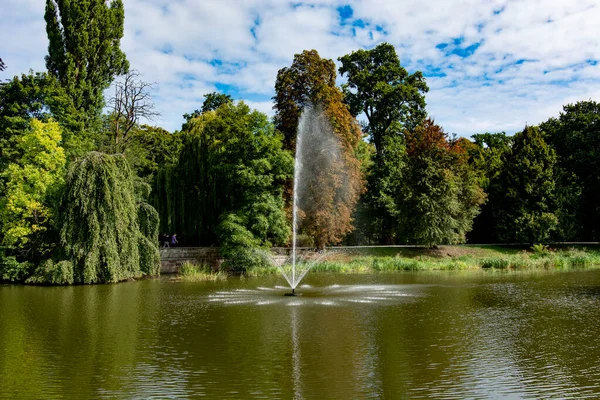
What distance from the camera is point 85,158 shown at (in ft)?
77.6

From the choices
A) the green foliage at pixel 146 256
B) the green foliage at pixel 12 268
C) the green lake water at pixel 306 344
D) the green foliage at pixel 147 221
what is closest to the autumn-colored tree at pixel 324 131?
the green foliage at pixel 147 221

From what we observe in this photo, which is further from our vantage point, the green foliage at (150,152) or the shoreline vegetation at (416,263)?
the green foliage at (150,152)

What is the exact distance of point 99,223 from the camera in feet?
75.0

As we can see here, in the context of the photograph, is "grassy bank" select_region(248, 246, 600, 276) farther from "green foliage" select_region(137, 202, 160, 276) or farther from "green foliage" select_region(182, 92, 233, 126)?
"green foliage" select_region(182, 92, 233, 126)

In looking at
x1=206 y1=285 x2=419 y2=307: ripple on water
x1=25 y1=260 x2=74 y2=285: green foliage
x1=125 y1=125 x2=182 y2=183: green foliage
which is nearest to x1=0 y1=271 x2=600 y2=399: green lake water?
x1=206 y1=285 x2=419 y2=307: ripple on water

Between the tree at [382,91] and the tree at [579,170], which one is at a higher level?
the tree at [382,91]

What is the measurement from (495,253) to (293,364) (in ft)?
→ 96.3

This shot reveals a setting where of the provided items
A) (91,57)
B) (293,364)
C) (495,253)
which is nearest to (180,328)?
(293,364)

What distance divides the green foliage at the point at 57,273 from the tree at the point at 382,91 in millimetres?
25258

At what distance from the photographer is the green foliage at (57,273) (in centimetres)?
2217

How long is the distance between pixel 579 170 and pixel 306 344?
36.7m

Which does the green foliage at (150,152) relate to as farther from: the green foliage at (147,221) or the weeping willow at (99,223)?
the weeping willow at (99,223)

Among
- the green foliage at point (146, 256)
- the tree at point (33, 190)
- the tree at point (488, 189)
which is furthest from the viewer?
the tree at point (488, 189)

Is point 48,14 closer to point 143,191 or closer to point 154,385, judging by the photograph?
point 143,191
